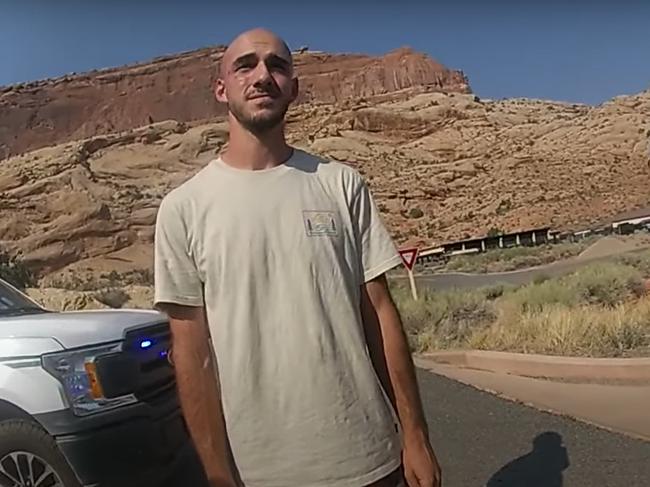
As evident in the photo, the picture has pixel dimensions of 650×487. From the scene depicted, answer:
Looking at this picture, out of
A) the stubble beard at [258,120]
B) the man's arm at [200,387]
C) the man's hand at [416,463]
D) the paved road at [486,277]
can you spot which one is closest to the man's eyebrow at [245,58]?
the stubble beard at [258,120]

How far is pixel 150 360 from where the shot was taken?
552 centimetres

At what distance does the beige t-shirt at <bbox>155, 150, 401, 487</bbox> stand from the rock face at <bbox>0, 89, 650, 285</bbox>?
3817 centimetres

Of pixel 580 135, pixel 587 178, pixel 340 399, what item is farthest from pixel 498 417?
pixel 580 135

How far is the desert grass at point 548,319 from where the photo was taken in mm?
11219

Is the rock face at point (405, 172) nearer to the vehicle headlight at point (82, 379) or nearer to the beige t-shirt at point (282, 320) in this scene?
the vehicle headlight at point (82, 379)

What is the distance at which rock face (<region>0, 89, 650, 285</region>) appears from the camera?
1954 inches

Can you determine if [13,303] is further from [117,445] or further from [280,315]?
[280,315]

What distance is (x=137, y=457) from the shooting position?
16.8 ft

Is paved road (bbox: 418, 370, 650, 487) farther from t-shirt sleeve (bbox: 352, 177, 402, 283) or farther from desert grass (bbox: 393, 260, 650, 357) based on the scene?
t-shirt sleeve (bbox: 352, 177, 402, 283)

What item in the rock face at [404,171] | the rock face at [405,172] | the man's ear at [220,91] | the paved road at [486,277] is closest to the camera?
the man's ear at [220,91]

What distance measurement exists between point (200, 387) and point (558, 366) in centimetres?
784

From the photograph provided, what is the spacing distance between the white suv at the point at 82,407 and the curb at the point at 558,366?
5246 mm

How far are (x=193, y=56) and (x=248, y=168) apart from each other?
145 metres

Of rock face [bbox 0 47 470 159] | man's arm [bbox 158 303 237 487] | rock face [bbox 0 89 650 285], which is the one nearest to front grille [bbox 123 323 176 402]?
man's arm [bbox 158 303 237 487]
